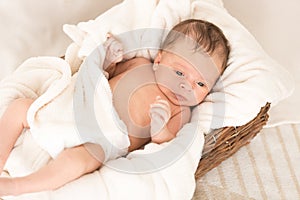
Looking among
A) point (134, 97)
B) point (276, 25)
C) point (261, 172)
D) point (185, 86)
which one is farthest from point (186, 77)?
point (276, 25)

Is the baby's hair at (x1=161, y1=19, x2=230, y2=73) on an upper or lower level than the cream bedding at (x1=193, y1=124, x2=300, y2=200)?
upper

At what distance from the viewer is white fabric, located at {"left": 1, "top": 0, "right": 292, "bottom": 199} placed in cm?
114

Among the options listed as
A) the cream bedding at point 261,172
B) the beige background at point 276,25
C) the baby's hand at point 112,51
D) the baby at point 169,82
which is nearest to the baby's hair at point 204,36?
the baby at point 169,82

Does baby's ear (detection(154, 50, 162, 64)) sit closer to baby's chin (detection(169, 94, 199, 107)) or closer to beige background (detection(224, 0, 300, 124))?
baby's chin (detection(169, 94, 199, 107))

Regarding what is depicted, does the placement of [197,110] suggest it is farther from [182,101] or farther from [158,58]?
[158,58]

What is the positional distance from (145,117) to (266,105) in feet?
0.96

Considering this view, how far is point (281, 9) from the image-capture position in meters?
1.88

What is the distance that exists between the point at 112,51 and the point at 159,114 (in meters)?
Result: 0.21

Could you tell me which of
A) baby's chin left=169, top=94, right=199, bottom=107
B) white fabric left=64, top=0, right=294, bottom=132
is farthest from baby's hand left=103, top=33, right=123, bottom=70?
baby's chin left=169, top=94, right=199, bottom=107

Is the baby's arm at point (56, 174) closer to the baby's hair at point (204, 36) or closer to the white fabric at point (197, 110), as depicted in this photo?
the white fabric at point (197, 110)

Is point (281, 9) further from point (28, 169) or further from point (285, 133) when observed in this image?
point (28, 169)

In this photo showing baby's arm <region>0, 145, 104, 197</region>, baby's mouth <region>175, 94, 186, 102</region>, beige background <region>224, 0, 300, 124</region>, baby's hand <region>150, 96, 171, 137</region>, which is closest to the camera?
baby's arm <region>0, 145, 104, 197</region>

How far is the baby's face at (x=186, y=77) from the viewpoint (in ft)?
4.26

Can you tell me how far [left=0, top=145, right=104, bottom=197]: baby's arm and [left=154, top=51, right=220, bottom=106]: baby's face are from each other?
0.84ft
